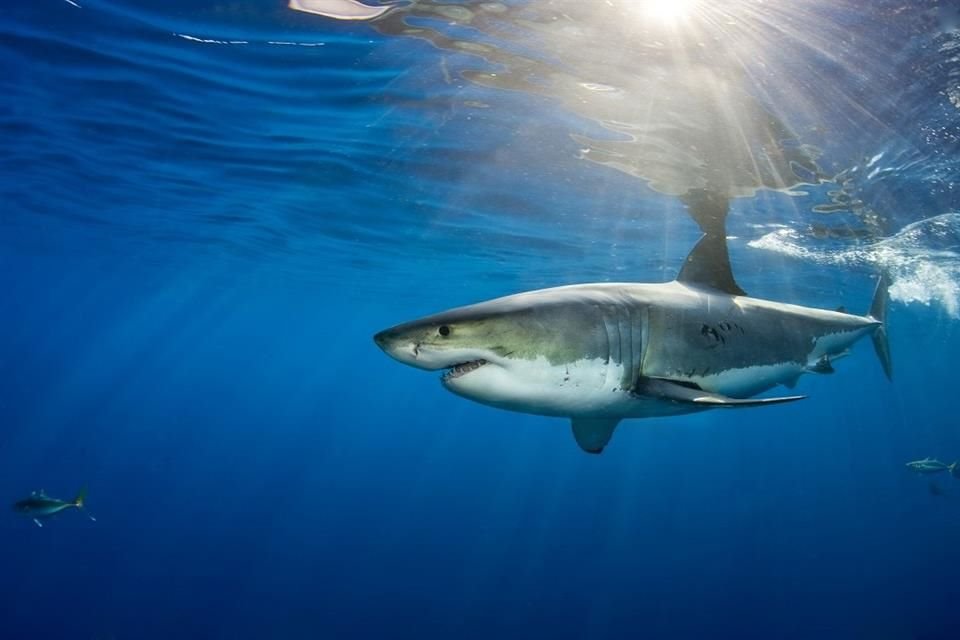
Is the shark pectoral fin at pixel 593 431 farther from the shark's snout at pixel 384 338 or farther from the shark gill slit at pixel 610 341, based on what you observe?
the shark's snout at pixel 384 338

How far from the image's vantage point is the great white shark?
2984mm

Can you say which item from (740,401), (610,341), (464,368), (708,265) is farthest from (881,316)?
(464,368)

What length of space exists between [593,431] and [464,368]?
2490 mm

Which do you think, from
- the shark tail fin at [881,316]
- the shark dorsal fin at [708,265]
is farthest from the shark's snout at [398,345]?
the shark tail fin at [881,316]

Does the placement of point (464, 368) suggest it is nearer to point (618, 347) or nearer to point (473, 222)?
point (618, 347)

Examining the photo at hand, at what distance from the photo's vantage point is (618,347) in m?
3.66

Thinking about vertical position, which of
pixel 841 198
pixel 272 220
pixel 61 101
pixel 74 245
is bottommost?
pixel 74 245

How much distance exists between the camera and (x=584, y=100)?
999 centimetres

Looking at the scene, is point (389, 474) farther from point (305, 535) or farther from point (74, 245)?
point (74, 245)

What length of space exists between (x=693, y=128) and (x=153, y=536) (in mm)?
40540

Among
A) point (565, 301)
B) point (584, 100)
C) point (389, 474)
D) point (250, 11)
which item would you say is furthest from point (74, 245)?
point (389, 474)

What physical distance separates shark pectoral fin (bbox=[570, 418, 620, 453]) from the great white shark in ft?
0.04

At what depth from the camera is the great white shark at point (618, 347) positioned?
2.98m

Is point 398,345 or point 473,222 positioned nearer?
point 398,345
